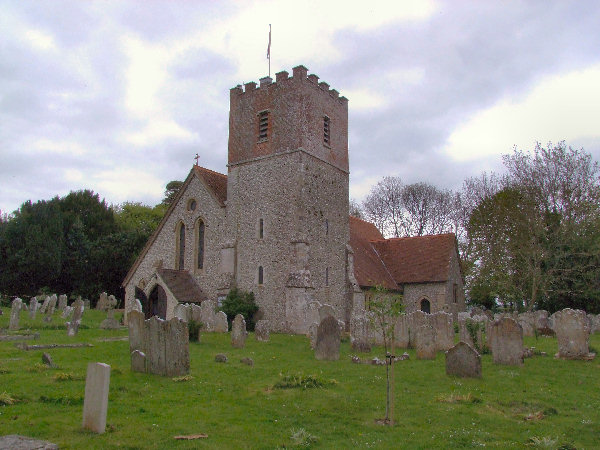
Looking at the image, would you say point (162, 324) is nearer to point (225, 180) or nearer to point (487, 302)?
point (225, 180)

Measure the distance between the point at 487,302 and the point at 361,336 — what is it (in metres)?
21.0

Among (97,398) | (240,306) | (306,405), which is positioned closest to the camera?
(97,398)

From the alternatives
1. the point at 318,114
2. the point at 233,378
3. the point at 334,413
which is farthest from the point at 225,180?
the point at 334,413

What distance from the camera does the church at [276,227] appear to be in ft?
74.7

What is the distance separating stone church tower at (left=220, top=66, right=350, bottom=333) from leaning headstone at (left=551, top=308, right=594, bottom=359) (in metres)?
10.5

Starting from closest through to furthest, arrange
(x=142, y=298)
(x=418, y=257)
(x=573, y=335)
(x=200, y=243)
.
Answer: (x=573, y=335) < (x=142, y=298) < (x=200, y=243) < (x=418, y=257)

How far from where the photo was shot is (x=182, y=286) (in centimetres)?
2403

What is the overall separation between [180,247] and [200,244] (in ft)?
4.34

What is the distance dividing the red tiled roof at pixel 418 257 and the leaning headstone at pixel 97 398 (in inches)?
884

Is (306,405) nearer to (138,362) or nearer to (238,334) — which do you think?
(138,362)

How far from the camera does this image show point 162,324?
9.87 m

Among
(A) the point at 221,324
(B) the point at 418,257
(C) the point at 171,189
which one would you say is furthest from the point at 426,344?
(C) the point at 171,189

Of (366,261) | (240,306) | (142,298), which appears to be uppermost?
(366,261)

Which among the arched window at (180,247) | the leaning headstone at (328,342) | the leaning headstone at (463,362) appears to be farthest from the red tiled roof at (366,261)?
the leaning headstone at (463,362)
